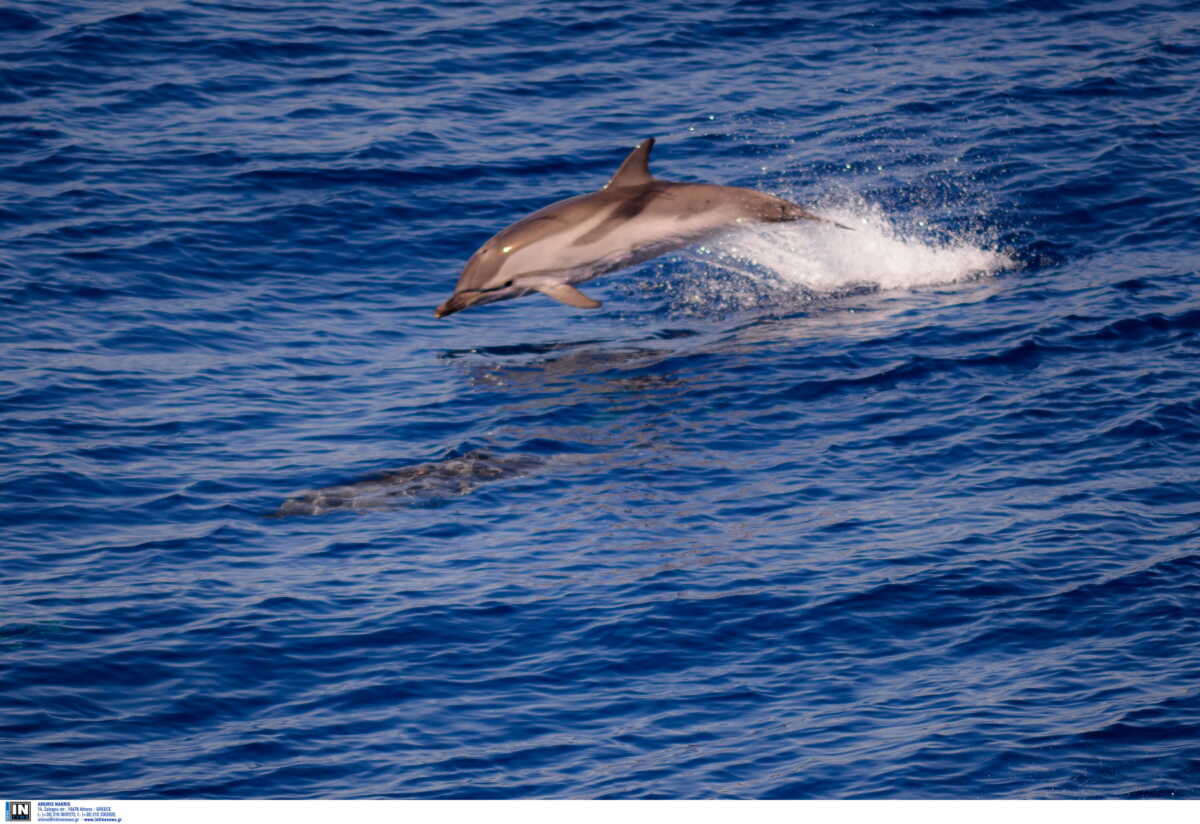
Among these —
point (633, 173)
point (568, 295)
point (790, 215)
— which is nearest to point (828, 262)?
point (790, 215)

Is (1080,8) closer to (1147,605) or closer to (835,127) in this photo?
(835,127)

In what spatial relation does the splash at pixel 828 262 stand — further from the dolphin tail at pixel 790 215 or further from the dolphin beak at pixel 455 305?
the dolphin beak at pixel 455 305

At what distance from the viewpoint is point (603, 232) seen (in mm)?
20016

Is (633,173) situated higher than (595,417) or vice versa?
(633,173)

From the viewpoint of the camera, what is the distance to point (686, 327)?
22.0m

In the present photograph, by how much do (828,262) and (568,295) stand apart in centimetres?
573

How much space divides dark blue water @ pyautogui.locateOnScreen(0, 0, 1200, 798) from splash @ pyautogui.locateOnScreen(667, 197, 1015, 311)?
9 cm

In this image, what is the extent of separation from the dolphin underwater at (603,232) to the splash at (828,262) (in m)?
2.63

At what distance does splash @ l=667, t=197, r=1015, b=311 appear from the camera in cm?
2330

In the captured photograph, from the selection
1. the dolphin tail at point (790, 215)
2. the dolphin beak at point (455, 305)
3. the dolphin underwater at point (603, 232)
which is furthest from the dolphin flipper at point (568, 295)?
the dolphin tail at point (790, 215)

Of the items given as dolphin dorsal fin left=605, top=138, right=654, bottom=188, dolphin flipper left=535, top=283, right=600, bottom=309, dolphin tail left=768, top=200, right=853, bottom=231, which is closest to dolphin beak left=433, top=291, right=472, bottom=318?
dolphin flipper left=535, top=283, right=600, bottom=309

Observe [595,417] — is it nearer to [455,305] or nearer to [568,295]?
[568,295]

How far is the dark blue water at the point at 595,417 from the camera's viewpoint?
41.6 ft

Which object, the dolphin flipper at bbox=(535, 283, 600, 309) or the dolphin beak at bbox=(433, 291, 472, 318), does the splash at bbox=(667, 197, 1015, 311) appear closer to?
the dolphin flipper at bbox=(535, 283, 600, 309)
